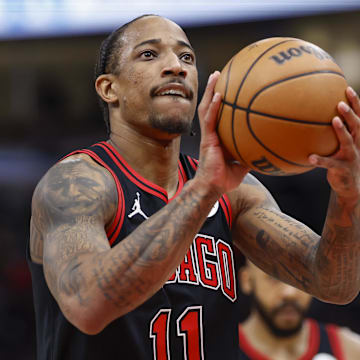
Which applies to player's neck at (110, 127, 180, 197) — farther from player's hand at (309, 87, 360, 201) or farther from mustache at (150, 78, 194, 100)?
player's hand at (309, 87, 360, 201)

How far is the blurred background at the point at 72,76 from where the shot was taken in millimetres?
8305

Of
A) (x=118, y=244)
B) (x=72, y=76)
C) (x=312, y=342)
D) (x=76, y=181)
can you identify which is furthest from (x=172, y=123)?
(x=72, y=76)

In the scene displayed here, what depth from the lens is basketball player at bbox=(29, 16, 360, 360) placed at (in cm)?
220

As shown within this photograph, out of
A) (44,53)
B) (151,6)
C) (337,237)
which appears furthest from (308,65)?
(44,53)

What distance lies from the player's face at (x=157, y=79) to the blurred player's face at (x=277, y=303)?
2.87 meters

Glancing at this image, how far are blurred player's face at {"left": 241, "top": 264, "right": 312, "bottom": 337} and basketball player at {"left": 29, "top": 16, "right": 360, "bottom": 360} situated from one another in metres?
2.40

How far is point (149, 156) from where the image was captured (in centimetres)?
306

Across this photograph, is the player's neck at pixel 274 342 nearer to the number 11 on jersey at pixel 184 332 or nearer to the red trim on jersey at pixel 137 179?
the number 11 on jersey at pixel 184 332

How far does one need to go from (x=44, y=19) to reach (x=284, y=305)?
210 inches

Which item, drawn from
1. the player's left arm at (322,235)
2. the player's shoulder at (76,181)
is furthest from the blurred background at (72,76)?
the player's shoulder at (76,181)

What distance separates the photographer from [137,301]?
7.13ft

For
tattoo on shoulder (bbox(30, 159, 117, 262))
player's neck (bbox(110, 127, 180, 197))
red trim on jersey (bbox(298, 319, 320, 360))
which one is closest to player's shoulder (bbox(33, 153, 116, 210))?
tattoo on shoulder (bbox(30, 159, 117, 262))

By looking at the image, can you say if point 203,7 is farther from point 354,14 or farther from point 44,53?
point 44,53

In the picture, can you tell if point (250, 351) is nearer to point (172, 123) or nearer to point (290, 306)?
point (290, 306)
